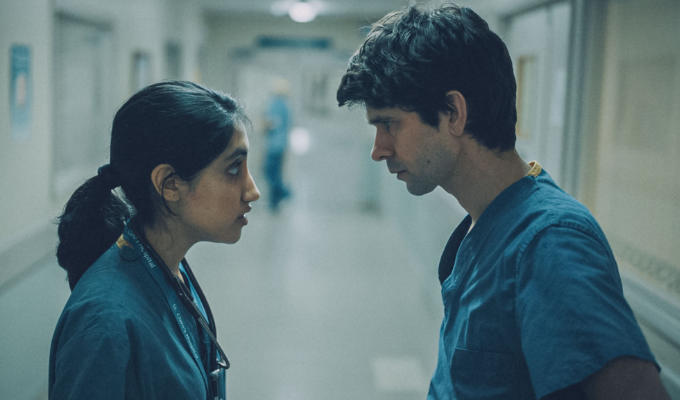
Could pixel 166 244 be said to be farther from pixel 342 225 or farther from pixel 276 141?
pixel 276 141

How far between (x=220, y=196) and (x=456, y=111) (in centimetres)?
50

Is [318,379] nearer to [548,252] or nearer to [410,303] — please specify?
[410,303]

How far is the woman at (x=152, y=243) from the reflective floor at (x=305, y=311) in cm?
161

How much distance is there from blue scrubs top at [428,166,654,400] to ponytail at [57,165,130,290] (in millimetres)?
702

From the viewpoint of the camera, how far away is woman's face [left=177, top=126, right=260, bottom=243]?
1.21 m

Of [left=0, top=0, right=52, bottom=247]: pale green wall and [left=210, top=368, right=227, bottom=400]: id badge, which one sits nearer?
[left=210, top=368, right=227, bottom=400]: id badge

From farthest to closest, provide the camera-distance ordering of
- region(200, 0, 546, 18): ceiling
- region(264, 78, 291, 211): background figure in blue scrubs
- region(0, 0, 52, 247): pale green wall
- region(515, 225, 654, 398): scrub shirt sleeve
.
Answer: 1. region(264, 78, 291, 211): background figure in blue scrubs
2. region(200, 0, 546, 18): ceiling
3. region(0, 0, 52, 247): pale green wall
4. region(515, 225, 654, 398): scrub shirt sleeve

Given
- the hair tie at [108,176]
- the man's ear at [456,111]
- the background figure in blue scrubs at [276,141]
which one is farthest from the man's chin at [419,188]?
the background figure in blue scrubs at [276,141]

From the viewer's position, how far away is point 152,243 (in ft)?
3.98

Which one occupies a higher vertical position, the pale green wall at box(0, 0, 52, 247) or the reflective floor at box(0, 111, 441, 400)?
the pale green wall at box(0, 0, 52, 247)

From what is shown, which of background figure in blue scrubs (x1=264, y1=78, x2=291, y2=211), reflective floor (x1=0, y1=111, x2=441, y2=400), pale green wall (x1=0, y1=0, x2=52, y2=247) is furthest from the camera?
background figure in blue scrubs (x1=264, y1=78, x2=291, y2=211)

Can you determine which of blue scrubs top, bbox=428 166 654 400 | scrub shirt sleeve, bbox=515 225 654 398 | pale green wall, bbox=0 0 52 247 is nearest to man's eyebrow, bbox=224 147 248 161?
blue scrubs top, bbox=428 166 654 400

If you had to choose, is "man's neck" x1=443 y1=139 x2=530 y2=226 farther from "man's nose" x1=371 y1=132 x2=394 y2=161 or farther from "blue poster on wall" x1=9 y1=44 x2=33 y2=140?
"blue poster on wall" x1=9 y1=44 x2=33 y2=140

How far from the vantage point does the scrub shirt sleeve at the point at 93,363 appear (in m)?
0.96
